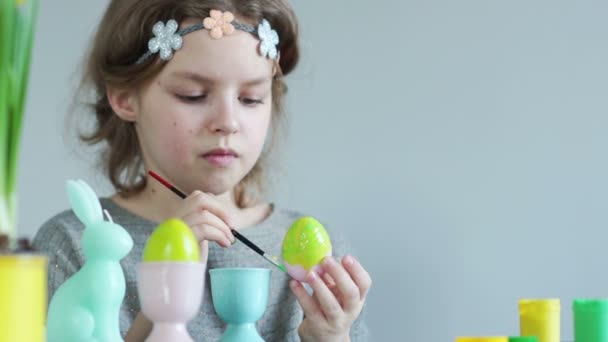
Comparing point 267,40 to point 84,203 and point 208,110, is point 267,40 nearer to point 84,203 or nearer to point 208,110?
point 208,110

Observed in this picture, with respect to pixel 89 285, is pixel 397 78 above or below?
above

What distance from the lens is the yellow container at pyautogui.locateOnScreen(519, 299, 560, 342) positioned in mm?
838

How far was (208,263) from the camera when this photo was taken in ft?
4.01

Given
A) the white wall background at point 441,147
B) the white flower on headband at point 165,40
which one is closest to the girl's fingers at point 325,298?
the white flower on headband at point 165,40

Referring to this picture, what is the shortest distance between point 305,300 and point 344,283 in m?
0.04

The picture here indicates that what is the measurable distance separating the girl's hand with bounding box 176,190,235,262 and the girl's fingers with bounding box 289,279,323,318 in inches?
3.2

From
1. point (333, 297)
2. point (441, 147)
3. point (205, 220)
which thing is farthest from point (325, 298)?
point (441, 147)

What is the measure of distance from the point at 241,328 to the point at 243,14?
488mm

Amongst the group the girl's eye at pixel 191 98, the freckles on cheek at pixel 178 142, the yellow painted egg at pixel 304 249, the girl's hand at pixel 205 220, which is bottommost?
the yellow painted egg at pixel 304 249

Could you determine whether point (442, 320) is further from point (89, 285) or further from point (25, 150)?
point (89, 285)

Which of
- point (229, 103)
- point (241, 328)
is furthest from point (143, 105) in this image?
point (241, 328)

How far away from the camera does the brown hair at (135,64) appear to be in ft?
3.74

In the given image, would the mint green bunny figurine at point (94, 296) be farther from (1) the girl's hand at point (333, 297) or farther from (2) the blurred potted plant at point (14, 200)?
(1) the girl's hand at point (333, 297)

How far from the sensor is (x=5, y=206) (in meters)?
0.56
